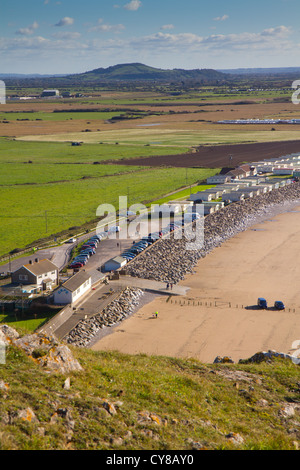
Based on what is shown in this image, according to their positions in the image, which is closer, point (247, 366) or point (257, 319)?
point (247, 366)

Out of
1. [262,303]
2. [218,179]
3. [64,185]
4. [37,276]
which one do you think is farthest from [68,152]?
[262,303]

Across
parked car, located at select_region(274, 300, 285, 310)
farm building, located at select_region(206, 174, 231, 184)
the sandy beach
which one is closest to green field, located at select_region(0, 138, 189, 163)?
farm building, located at select_region(206, 174, 231, 184)

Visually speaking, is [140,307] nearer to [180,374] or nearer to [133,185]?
[180,374]

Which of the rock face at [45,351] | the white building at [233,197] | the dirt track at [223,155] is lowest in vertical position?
the white building at [233,197]

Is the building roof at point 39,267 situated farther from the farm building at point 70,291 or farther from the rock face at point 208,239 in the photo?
the rock face at point 208,239

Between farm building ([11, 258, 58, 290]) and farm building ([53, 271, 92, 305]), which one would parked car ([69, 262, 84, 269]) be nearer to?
farm building ([11, 258, 58, 290])

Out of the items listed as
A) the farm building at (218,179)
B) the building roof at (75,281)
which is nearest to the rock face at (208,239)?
the building roof at (75,281)
